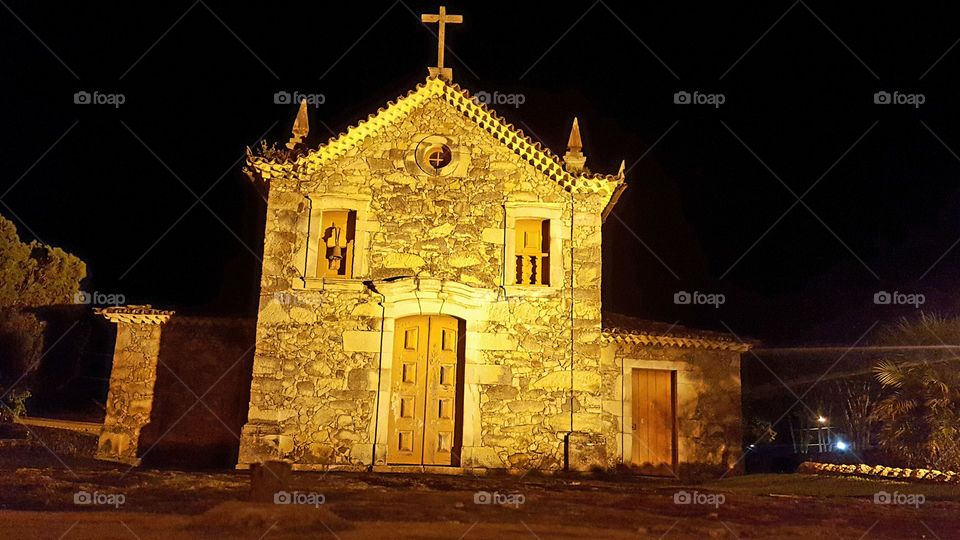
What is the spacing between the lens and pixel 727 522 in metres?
7.41

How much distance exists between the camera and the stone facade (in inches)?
475

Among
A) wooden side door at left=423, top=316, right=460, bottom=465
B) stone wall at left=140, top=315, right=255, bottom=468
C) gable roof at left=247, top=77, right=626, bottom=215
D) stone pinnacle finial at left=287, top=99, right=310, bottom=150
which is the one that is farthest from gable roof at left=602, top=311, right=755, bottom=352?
stone wall at left=140, top=315, right=255, bottom=468

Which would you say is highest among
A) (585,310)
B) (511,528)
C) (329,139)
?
(329,139)

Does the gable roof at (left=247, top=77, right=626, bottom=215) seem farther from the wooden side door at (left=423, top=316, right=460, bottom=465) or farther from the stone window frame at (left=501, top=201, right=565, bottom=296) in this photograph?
the wooden side door at (left=423, top=316, right=460, bottom=465)

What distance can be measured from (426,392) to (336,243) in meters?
2.96

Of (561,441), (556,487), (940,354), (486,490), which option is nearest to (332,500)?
(486,490)

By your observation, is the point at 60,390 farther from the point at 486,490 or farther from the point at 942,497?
the point at 942,497

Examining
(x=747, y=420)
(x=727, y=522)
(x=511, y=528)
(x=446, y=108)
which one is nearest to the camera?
(x=511, y=528)

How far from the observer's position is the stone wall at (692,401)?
45.4ft

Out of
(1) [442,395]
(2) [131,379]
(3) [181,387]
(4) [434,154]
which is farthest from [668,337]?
(2) [131,379]

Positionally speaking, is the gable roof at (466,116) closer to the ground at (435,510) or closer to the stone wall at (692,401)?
the stone wall at (692,401)

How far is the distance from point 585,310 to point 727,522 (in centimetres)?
559

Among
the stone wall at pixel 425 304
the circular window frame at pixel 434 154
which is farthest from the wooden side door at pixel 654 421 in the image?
the circular window frame at pixel 434 154

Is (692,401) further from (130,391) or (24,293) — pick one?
(24,293)
